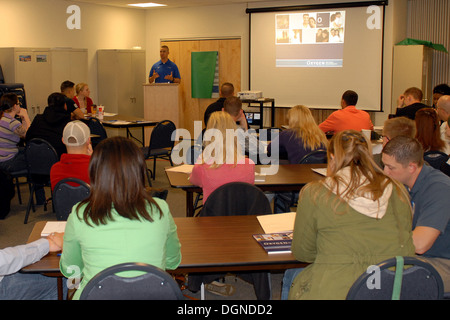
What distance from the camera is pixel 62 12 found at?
9461 mm

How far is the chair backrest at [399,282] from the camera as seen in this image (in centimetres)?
188

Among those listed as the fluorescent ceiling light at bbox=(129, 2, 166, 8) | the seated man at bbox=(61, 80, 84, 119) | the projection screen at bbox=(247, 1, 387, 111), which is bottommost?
the seated man at bbox=(61, 80, 84, 119)

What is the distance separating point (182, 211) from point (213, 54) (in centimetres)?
538

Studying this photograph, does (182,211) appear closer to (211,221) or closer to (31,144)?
(31,144)

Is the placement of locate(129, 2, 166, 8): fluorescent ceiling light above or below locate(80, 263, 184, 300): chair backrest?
above

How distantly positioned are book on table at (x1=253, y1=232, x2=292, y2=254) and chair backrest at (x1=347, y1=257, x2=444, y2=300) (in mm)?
560

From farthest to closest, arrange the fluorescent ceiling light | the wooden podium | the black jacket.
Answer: the fluorescent ceiling light < the wooden podium < the black jacket

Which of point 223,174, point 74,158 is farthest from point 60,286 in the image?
point 74,158

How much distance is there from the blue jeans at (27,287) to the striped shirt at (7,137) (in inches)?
140

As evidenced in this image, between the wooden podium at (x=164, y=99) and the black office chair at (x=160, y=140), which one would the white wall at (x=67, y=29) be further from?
the black office chair at (x=160, y=140)

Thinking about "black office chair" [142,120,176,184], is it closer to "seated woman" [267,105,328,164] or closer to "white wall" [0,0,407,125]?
"seated woman" [267,105,328,164]

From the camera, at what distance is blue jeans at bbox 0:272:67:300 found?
246 cm

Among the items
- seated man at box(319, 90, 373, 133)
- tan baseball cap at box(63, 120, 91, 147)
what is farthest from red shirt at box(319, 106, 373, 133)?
tan baseball cap at box(63, 120, 91, 147)

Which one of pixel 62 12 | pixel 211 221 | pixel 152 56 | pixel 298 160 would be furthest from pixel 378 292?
pixel 152 56
